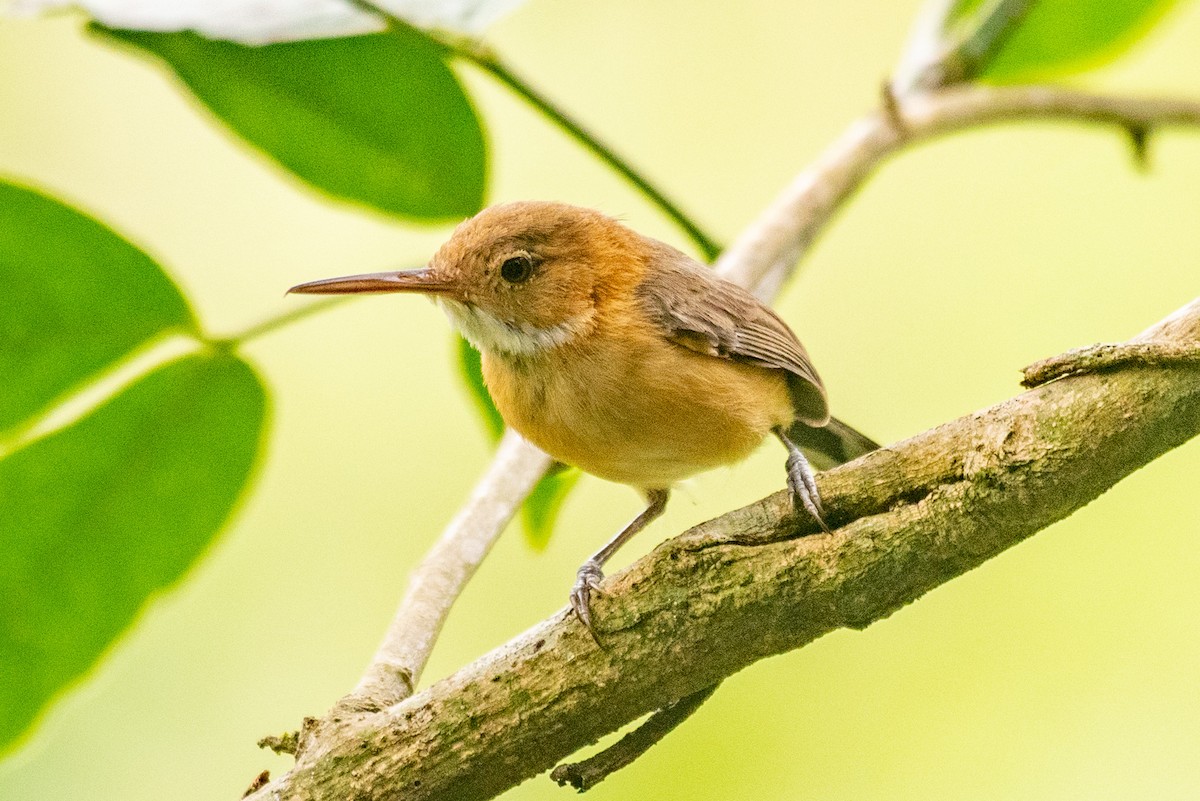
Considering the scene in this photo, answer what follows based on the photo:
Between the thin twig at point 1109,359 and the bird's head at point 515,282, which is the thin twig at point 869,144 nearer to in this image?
the bird's head at point 515,282

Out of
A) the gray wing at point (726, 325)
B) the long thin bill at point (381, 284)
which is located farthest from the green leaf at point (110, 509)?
the gray wing at point (726, 325)

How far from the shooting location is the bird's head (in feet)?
10.0

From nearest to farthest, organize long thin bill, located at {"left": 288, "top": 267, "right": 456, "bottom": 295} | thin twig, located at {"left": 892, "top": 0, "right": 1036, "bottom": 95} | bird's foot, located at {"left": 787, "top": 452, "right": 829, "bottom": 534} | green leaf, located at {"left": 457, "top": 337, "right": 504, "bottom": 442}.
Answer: bird's foot, located at {"left": 787, "top": 452, "right": 829, "bottom": 534} → long thin bill, located at {"left": 288, "top": 267, "right": 456, "bottom": 295} → green leaf, located at {"left": 457, "top": 337, "right": 504, "bottom": 442} → thin twig, located at {"left": 892, "top": 0, "right": 1036, "bottom": 95}

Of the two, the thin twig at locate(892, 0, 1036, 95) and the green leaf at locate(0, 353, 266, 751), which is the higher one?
the thin twig at locate(892, 0, 1036, 95)

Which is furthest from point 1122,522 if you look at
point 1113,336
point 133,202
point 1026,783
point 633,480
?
point 133,202

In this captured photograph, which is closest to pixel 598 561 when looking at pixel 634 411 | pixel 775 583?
pixel 634 411

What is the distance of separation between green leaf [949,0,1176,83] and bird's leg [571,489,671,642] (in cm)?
194

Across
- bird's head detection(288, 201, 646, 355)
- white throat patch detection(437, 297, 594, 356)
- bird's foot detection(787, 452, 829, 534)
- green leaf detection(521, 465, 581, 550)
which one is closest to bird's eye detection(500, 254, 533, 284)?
bird's head detection(288, 201, 646, 355)

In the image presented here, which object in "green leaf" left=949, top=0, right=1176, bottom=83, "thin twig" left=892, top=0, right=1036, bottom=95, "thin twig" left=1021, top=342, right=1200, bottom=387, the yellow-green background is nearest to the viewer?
"thin twig" left=1021, top=342, right=1200, bottom=387

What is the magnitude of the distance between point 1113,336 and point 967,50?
1.61 meters

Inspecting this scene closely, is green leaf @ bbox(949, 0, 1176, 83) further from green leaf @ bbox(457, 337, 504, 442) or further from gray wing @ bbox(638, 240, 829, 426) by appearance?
green leaf @ bbox(457, 337, 504, 442)

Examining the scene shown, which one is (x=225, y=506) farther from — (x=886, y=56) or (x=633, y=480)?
(x=886, y=56)

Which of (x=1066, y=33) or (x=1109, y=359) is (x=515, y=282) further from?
(x=1066, y=33)

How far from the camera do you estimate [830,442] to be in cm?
349
